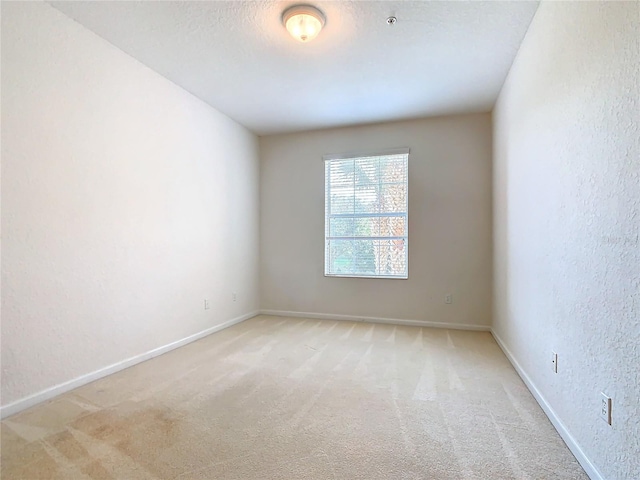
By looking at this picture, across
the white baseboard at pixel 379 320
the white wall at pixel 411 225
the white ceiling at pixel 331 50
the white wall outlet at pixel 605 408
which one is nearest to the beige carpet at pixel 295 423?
the white wall outlet at pixel 605 408

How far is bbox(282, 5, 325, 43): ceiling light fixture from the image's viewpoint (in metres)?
2.22

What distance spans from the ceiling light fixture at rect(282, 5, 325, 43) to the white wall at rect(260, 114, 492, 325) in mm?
2290

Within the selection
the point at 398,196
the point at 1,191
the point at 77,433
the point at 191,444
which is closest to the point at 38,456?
the point at 77,433

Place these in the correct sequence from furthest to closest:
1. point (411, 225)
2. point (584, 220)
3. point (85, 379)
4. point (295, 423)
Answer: point (411, 225)
point (85, 379)
point (295, 423)
point (584, 220)

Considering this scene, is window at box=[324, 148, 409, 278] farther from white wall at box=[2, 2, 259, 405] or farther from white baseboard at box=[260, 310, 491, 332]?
white wall at box=[2, 2, 259, 405]

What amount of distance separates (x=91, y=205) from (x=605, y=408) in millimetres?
3378

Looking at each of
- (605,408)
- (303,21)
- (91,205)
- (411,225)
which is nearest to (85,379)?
(91,205)

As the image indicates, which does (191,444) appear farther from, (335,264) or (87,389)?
(335,264)

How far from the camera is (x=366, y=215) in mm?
4543

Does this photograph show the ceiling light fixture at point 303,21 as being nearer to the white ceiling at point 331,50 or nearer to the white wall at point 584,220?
the white ceiling at point 331,50

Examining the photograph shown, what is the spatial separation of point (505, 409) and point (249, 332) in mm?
2768

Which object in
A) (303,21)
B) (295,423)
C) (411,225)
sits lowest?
(295,423)

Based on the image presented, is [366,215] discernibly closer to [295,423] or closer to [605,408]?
[295,423]

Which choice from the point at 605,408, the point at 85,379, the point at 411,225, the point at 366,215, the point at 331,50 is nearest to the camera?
the point at 605,408
